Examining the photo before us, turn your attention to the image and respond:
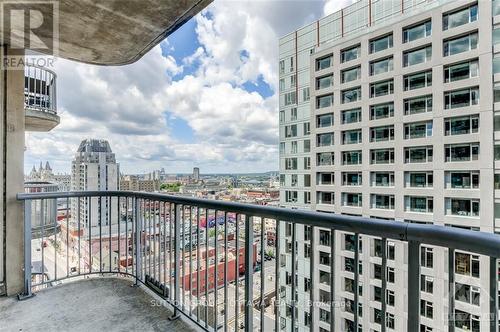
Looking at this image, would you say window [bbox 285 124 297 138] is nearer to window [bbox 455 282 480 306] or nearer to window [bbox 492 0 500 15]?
window [bbox 492 0 500 15]

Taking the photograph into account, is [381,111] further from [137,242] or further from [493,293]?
[493,293]

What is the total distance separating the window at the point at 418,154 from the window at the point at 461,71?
2.33 meters

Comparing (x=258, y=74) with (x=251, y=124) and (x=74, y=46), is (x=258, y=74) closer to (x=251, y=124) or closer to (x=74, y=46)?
(x=251, y=124)

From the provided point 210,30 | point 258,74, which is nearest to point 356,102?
point 258,74

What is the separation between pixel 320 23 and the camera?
10.5 m

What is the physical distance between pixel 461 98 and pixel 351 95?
12.2ft

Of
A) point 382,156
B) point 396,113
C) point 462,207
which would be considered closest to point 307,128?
point 382,156

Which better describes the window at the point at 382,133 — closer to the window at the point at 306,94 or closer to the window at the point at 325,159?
the window at the point at 325,159

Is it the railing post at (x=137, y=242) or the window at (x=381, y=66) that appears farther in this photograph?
the window at (x=381, y=66)

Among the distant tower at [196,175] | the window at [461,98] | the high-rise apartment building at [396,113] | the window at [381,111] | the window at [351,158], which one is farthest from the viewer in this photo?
the window at [351,158]

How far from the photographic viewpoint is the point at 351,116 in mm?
10648

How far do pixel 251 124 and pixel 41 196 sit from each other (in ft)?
26.2

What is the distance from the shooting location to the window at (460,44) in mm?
7594

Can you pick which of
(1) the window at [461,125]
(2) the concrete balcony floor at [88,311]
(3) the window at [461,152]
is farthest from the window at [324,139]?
(2) the concrete balcony floor at [88,311]
